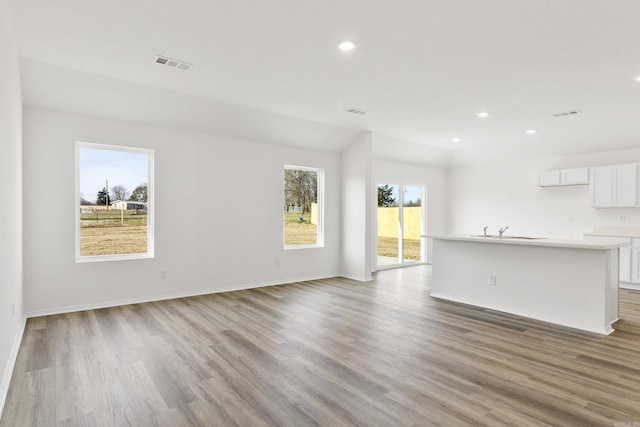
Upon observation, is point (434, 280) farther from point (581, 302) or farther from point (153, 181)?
point (153, 181)

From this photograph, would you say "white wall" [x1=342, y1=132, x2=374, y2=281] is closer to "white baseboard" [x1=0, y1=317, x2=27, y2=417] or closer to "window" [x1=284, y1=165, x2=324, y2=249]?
"window" [x1=284, y1=165, x2=324, y2=249]

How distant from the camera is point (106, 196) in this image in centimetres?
506

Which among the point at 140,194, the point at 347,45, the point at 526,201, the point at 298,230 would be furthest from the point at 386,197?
the point at 347,45

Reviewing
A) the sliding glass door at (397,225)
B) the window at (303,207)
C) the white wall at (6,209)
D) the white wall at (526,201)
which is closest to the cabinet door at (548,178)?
the white wall at (526,201)

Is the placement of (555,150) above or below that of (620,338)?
above

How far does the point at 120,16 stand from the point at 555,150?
7682 millimetres

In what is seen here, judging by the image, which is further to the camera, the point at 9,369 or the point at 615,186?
the point at 615,186

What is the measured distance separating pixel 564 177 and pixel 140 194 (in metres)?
7.70

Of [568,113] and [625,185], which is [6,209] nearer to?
[568,113]

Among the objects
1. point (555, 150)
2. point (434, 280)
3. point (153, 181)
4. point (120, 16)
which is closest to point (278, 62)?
point (120, 16)

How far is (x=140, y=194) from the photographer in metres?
5.31

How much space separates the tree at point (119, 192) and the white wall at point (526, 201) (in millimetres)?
7481

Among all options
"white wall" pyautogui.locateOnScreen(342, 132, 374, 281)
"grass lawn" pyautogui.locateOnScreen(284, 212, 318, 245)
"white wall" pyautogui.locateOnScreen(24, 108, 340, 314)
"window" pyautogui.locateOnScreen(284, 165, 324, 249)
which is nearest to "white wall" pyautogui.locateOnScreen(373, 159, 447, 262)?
"white wall" pyautogui.locateOnScreen(342, 132, 374, 281)

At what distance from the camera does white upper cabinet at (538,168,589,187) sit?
7047 mm
